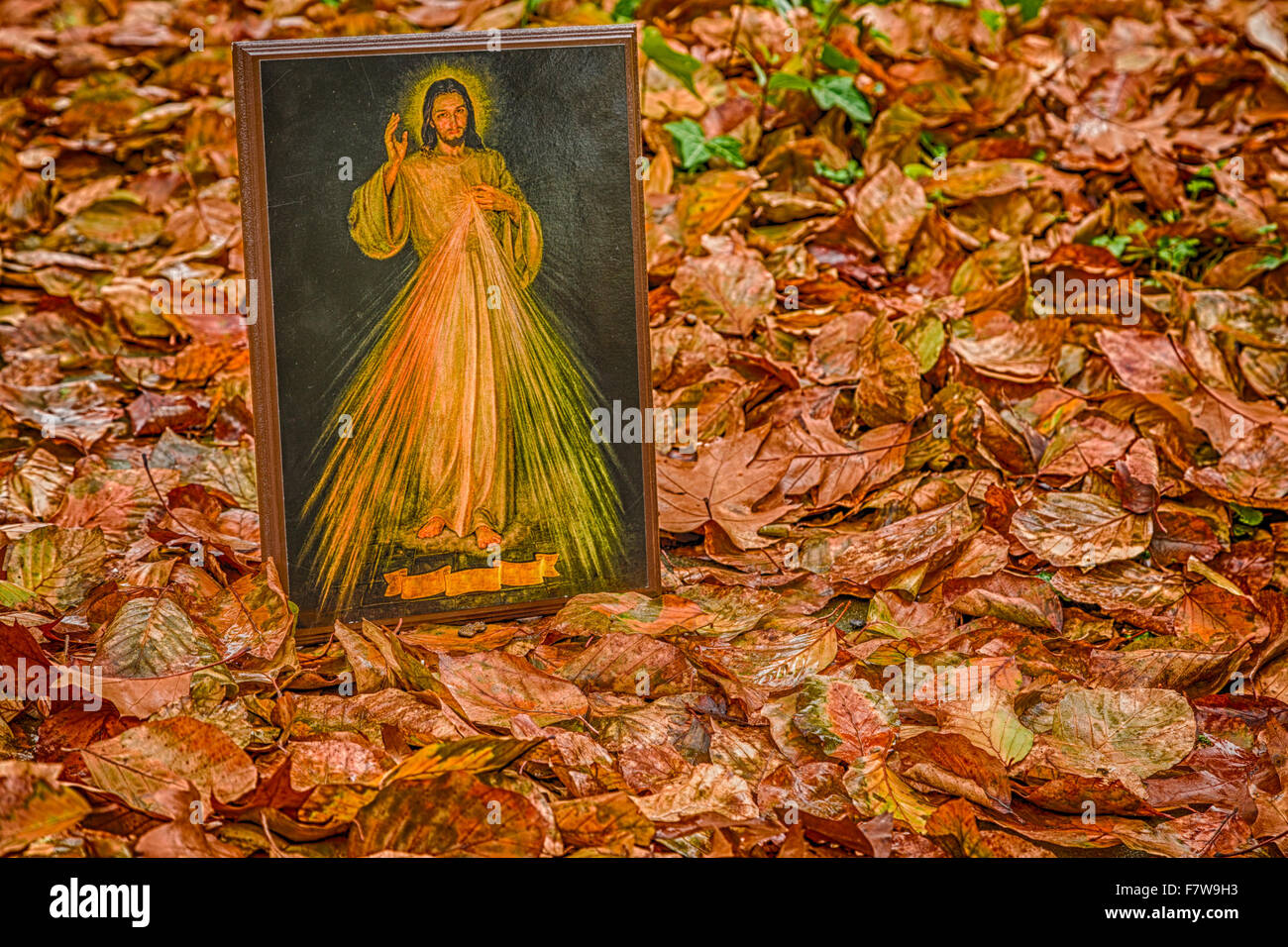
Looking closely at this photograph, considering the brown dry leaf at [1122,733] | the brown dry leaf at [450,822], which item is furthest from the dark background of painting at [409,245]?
the brown dry leaf at [1122,733]

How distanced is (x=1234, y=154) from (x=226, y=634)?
5.43 ft

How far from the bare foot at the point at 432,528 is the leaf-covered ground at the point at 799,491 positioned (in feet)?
0.28

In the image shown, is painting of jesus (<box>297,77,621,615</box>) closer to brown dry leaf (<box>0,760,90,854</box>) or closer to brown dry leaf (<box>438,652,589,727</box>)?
brown dry leaf (<box>438,652,589,727</box>)

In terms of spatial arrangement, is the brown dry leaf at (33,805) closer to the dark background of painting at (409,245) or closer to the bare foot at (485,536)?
the dark background of painting at (409,245)

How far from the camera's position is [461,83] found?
1038mm

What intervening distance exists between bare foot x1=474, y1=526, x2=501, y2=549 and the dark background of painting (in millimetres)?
48

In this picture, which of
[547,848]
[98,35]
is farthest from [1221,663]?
[98,35]

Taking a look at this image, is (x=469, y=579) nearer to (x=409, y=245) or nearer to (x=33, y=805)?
(x=409, y=245)

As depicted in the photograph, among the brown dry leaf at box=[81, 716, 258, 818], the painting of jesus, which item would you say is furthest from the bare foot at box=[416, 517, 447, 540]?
the brown dry leaf at box=[81, 716, 258, 818]

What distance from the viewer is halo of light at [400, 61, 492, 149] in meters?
→ 1.03

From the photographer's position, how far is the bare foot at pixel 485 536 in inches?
41.9

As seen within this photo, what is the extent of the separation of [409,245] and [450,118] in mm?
113

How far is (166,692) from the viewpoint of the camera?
90 cm

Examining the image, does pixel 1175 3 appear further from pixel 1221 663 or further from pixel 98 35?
pixel 98 35
